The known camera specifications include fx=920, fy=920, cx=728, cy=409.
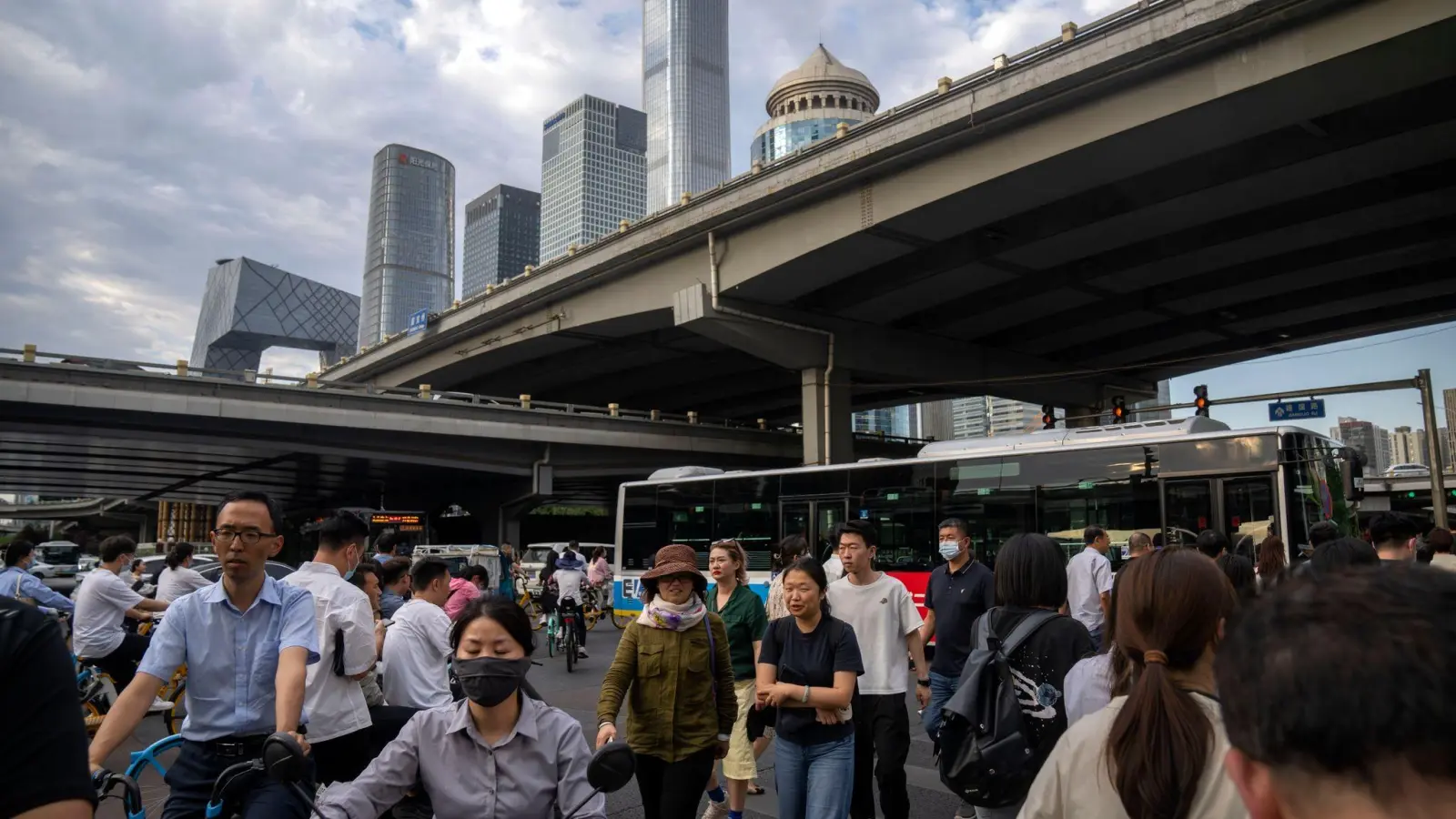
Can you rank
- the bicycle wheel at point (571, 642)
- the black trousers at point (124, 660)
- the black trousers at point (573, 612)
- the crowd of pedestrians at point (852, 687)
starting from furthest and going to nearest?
the black trousers at point (573, 612)
the bicycle wheel at point (571, 642)
the black trousers at point (124, 660)
the crowd of pedestrians at point (852, 687)

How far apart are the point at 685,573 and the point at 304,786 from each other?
194 centimetres

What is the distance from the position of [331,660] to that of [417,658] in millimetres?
841

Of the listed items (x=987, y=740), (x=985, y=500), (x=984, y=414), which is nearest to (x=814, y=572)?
(x=987, y=740)

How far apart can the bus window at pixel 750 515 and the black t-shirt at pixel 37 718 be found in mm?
16845

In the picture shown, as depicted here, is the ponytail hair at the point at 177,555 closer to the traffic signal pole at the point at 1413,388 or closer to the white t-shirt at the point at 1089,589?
the white t-shirt at the point at 1089,589

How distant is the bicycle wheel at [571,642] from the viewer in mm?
13797

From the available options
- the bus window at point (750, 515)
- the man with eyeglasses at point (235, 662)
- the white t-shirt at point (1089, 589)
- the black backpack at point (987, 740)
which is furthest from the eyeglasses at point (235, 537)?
the bus window at point (750, 515)

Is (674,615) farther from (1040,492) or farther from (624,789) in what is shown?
(1040,492)

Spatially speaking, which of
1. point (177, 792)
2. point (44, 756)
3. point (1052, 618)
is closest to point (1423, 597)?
point (44, 756)

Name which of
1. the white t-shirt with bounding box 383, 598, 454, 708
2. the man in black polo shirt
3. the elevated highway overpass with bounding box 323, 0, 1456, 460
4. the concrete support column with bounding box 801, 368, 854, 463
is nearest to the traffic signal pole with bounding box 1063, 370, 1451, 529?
the elevated highway overpass with bounding box 323, 0, 1456, 460

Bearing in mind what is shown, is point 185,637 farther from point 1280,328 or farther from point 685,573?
point 1280,328

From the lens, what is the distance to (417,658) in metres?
5.57

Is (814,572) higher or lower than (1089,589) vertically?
higher

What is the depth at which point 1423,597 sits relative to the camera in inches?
40.4
